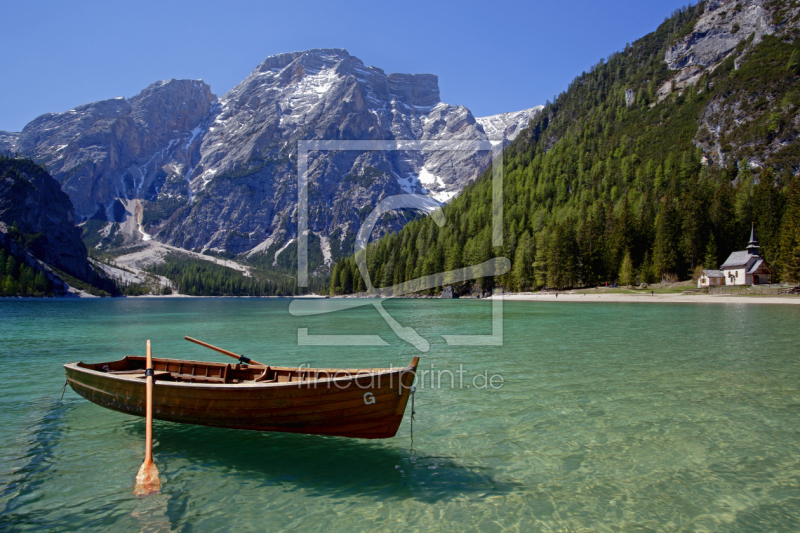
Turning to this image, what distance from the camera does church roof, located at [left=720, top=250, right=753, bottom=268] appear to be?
261 feet

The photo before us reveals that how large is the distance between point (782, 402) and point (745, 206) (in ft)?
328

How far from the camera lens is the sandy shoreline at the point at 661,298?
65.2 meters

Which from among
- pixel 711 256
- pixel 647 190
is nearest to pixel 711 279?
pixel 711 256

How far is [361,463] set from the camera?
1062 centimetres

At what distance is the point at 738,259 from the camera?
8131 cm

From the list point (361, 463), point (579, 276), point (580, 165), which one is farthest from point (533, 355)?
point (580, 165)

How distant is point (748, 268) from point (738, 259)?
3.33 meters

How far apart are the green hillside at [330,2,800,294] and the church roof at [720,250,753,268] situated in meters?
3.89

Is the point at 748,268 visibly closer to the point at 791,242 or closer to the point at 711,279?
the point at 711,279

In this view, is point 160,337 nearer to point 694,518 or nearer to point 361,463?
point 361,463

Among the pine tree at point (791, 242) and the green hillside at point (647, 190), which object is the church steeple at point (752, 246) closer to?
the green hillside at point (647, 190)

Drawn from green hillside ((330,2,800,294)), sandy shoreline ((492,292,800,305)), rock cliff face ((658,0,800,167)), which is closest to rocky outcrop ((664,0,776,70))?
rock cliff face ((658,0,800,167))

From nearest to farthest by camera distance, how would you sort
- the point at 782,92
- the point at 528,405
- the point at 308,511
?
the point at 308,511
the point at 528,405
the point at 782,92

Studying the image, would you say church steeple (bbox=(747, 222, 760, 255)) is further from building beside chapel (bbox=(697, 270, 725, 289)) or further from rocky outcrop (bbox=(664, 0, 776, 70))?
rocky outcrop (bbox=(664, 0, 776, 70))
